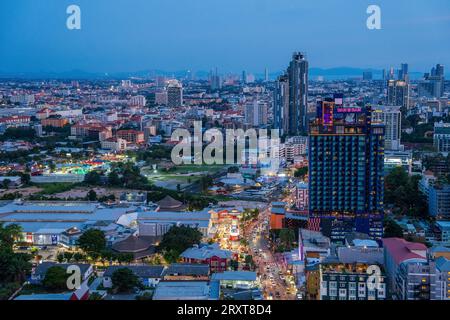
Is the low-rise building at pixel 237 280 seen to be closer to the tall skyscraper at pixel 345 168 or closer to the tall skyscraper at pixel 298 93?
the tall skyscraper at pixel 345 168

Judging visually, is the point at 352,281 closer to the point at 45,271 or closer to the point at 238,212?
the point at 45,271

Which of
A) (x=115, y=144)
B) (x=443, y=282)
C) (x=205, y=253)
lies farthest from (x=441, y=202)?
(x=115, y=144)

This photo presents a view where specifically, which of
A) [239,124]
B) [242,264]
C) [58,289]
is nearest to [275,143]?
[239,124]

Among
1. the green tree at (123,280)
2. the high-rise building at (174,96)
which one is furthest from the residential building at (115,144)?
the green tree at (123,280)

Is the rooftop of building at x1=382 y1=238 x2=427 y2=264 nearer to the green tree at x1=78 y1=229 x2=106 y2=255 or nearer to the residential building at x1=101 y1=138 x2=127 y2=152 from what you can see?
the green tree at x1=78 y1=229 x2=106 y2=255

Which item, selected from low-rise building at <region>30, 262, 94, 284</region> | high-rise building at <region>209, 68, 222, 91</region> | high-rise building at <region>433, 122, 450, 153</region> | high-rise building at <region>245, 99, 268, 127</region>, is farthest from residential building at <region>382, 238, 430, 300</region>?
high-rise building at <region>209, 68, 222, 91</region>
